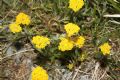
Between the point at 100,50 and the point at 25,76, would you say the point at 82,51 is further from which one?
the point at 25,76

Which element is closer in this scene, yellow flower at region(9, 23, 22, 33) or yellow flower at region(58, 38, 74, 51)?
yellow flower at region(58, 38, 74, 51)

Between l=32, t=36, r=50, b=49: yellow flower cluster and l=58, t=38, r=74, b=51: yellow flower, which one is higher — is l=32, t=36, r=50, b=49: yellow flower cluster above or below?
above

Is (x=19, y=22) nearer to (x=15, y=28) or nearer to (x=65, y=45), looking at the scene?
(x=15, y=28)

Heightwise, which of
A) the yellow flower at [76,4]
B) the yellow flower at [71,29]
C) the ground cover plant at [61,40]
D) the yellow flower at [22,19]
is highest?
the yellow flower at [76,4]

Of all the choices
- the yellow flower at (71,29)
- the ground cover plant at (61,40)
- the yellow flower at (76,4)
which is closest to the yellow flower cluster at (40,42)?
the ground cover plant at (61,40)

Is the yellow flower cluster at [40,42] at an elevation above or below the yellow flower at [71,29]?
below

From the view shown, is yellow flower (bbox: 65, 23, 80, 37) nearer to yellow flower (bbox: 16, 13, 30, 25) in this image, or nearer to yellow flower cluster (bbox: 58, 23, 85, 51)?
yellow flower cluster (bbox: 58, 23, 85, 51)

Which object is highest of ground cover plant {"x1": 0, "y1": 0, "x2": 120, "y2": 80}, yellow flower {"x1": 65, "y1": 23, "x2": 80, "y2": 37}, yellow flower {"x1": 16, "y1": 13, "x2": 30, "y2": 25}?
yellow flower {"x1": 16, "y1": 13, "x2": 30, "y2": 25}

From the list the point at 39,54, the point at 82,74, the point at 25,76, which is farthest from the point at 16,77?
the point at 82,74

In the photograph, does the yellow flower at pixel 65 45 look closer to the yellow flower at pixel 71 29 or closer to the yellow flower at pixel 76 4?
the yellow flower at pixel 71 29

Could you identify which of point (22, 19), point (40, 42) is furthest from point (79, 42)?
point (22, 19)

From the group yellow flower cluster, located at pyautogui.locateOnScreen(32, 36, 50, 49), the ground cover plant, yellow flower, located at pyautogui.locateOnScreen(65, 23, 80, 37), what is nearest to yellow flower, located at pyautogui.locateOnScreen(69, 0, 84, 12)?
the ground cover plant
